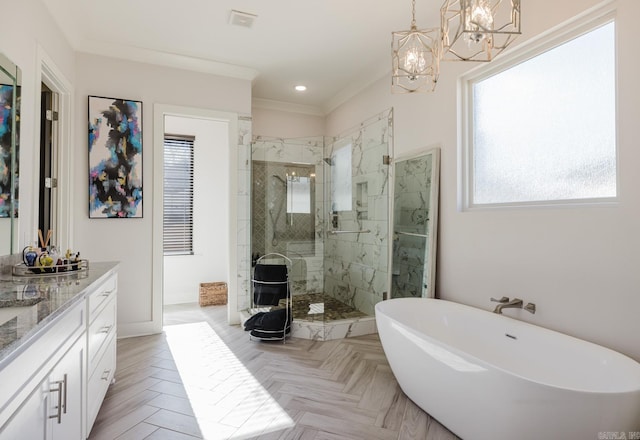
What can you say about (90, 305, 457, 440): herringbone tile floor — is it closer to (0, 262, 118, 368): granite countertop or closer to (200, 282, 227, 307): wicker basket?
(0, 262, 118, 368): granite countertop

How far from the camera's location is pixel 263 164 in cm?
400

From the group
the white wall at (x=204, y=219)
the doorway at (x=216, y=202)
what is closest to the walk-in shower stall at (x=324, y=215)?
the doorway at (x=216, y=202)

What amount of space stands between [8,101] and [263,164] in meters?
Result: 2.35

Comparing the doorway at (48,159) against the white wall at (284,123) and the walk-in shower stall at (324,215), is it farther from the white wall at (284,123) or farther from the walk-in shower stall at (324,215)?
the white wall at (284,123)

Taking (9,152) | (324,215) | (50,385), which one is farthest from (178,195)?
(50,385)

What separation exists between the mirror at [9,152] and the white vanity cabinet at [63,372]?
54 cm

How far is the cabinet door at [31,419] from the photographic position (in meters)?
0.89

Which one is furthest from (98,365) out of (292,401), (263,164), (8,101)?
(263,164)

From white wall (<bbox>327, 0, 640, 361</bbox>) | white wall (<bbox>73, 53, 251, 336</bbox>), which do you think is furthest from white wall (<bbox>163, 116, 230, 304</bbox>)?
white wall (<bbox>327, 0, 640, 361</bbox>)

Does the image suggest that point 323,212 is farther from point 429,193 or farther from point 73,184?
point 73,184

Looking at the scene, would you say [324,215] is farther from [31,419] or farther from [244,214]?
[31,419]

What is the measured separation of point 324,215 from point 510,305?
7.49 feet

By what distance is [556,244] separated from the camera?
6.66 feet

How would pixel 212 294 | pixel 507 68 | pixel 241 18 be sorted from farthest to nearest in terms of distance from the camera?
1. pixel 212 294
2. pixel 241 18
3. pixel 507 68
